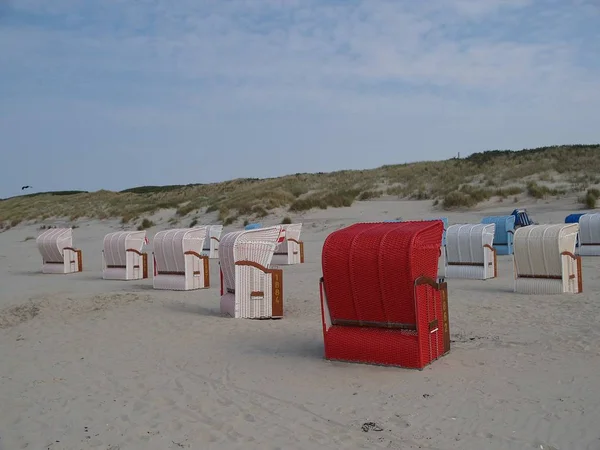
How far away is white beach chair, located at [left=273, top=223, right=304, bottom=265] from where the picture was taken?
71.4 ft

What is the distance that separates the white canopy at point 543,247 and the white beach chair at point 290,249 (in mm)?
9849

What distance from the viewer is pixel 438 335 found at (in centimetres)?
789

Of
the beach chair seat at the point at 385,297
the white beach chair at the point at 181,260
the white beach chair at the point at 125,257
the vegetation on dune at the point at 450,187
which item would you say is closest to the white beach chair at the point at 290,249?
the white beach chair at the point at 125,257

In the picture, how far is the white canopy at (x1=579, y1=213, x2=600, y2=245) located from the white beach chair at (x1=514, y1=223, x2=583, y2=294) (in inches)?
254

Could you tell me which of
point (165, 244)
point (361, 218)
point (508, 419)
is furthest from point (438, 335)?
point (361, 218)

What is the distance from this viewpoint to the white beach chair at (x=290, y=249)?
856 inches

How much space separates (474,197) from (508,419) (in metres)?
27.8

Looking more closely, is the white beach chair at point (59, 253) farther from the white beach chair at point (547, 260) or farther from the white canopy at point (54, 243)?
the white beach chair at point (547, 260)

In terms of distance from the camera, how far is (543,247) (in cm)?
1252

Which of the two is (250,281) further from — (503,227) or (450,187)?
(450,187)

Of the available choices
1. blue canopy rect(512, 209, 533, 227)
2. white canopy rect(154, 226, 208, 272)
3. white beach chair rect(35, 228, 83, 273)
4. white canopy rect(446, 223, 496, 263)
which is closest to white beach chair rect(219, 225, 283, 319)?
white canopy rect(154, 226, 208, 272)

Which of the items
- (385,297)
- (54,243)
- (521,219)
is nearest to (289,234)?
(54,243)

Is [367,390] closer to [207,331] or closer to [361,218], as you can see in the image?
[207,331]

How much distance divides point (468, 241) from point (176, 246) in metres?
6.99
